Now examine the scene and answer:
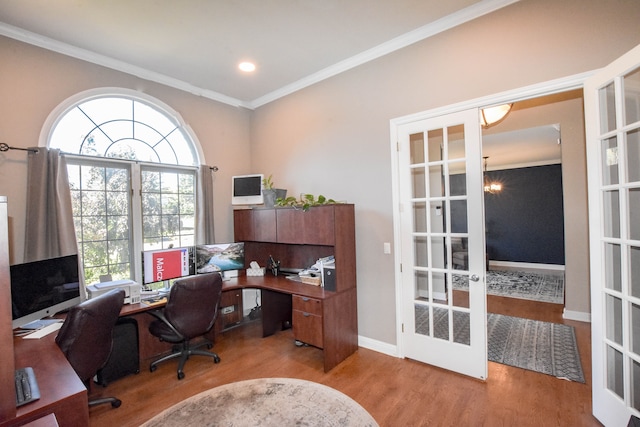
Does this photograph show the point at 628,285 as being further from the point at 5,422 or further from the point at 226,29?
the point at 226,29

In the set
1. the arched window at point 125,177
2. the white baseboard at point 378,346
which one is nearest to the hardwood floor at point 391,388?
the white baseboard at point 378,346

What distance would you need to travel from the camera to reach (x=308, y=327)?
9.40ft

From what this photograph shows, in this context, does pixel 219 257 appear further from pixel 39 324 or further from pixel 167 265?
pixel 39 324

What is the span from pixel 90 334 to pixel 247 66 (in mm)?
2867

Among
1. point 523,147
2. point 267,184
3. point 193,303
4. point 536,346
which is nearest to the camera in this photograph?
point 193,303

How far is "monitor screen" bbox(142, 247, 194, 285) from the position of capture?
3104 mm

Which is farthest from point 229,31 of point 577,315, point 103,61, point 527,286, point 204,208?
point 527,286

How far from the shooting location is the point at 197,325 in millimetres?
2793

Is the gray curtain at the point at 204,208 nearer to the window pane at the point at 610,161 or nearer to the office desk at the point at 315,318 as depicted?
the office desk at the point at 315,318

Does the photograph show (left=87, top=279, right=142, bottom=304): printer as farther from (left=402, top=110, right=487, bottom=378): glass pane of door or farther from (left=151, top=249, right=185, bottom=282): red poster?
(left=402, top=110, right=487, bottom=378): glass pane of door

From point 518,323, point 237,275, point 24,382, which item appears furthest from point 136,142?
point 518,323

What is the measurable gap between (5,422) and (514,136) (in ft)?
21.7

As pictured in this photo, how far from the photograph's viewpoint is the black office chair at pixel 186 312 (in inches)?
104

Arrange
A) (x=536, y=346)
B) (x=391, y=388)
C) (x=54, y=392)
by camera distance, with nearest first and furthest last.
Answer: (x=54, y=392), (x=391, y=388), (x=536, y=346)
